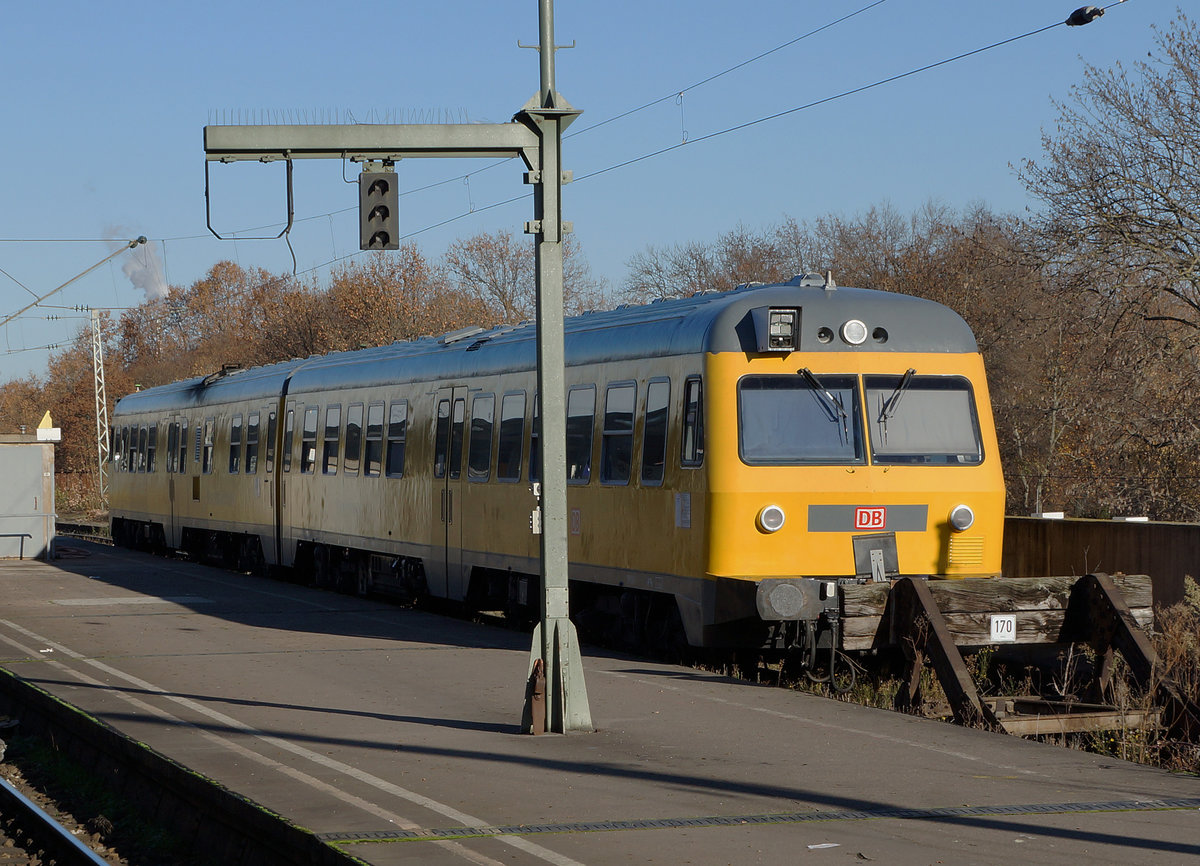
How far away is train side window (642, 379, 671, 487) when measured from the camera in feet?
43.5

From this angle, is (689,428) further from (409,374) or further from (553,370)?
(409,374)

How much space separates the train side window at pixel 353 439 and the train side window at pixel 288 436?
266 cm

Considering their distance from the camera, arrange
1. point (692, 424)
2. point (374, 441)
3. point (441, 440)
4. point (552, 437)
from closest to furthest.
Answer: point (552, 437), point (692, 424), point (441, 440), point (374, 441)

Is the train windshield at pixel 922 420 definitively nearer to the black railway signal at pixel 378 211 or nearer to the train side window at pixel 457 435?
the black railway signal at pixel 378 211

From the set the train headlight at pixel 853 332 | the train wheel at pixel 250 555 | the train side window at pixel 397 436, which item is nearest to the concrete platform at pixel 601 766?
the train headlight at pixel 853 332

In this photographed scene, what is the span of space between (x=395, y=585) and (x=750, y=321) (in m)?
9.28

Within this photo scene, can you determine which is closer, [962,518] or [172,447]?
[962,518]

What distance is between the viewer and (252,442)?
2619cm

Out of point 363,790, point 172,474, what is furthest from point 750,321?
point 172,474

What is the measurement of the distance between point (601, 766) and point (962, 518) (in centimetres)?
524

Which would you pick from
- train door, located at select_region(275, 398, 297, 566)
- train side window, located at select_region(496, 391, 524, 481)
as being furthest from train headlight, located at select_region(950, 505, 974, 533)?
train door, located at select_region(275, 398, 297, 566)

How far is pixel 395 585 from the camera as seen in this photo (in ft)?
67.1

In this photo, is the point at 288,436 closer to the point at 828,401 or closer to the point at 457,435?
the point at 457,435

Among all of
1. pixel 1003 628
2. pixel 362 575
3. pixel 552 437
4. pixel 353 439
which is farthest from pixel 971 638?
pixel 362 575
